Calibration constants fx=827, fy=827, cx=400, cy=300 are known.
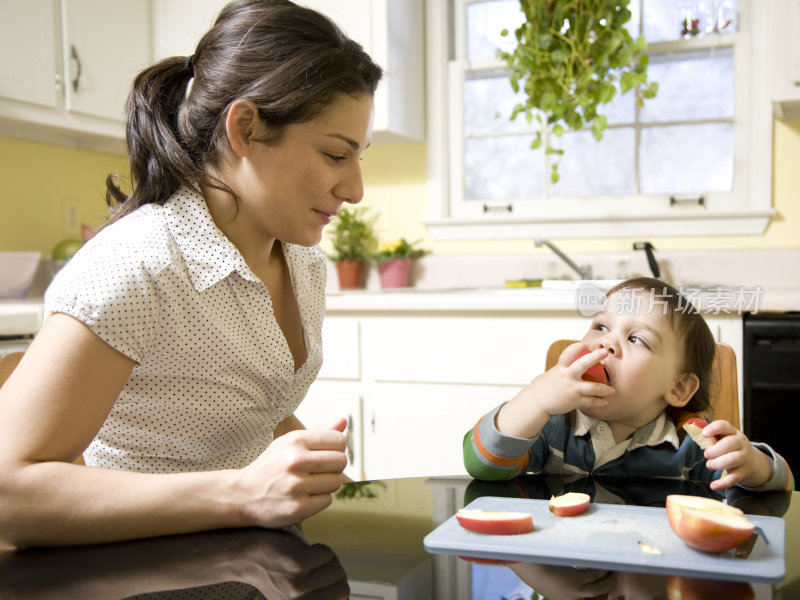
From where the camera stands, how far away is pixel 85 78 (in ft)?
10.0

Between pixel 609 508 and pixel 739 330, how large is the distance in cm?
153

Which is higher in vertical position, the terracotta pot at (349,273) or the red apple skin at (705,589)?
the terracotta pot at (349,273)

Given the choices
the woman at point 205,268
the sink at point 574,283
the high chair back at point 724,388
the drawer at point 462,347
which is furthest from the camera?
the sink at point 574,283

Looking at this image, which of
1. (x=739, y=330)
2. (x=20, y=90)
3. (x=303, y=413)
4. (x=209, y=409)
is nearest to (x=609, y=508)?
(x=209, y=409)

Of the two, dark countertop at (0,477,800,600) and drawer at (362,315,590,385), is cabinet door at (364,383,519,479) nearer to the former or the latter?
drawer at (362,315,590,385)

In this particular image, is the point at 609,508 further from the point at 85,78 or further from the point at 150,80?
the point at 85,78

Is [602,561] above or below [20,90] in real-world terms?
below

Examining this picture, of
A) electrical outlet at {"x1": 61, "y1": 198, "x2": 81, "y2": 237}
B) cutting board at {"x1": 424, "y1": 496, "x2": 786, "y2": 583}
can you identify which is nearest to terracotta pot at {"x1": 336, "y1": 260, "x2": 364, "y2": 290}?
electrical outlet at {"x1": 61, "y1": 198, "x2": 81, "y2": 237}

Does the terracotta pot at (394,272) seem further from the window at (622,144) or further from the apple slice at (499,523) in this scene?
the apple slice at (499,523)

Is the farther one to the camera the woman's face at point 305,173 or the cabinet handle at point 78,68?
the cabinet handle at point 78,68

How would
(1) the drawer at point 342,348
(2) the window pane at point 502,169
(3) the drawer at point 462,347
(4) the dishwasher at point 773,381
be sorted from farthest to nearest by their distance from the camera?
(2) the window pane at point 502,169, (1) the drawer at point 342,348, (3) the drawer at point 462,347, (4) the dishwasher at point 773,381

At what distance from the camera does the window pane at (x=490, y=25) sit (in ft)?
10.9

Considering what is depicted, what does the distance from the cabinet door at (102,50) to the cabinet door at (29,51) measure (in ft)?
0.21

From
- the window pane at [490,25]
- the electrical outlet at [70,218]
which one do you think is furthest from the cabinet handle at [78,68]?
the window pane at [490,25]
